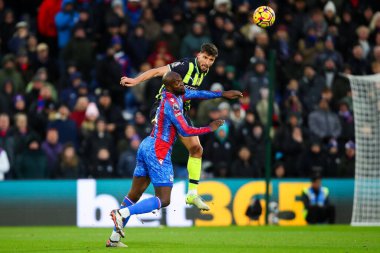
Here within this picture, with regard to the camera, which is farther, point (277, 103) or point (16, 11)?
point (16, 11)

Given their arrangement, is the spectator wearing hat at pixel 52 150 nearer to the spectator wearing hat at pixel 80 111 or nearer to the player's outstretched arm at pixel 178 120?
the spectator wearing hat at pixel 80 111

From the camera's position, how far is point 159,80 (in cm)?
2259

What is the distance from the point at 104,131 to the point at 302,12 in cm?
703

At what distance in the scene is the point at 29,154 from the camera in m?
20.5

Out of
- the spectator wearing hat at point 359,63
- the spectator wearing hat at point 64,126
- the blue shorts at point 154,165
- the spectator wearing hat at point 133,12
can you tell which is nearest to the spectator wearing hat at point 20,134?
the spectator wearing hat at point 64,126

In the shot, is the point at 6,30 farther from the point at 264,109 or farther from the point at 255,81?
the point at 264,109

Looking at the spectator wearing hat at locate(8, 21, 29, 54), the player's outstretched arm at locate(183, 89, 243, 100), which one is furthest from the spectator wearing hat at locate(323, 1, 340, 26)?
the player's outstretched arm at locate(183, 89, 243, 100)

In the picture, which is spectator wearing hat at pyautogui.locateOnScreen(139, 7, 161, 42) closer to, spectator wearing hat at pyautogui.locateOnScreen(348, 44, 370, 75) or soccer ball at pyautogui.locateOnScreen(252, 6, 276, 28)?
spectator wearing hat at pyautogui.locateOnScreen(348, 44, 370, 75)

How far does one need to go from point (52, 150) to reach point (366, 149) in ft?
21.9

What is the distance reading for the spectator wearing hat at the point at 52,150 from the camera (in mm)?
20875

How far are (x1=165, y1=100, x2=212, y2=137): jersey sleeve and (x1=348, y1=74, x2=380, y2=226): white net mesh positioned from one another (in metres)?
8.19

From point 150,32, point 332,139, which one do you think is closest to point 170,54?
point 150,32

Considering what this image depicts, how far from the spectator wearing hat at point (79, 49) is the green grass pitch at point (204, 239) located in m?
5.38

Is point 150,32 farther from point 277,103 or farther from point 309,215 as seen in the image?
point 309,215
